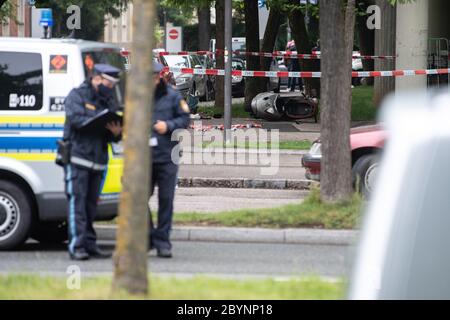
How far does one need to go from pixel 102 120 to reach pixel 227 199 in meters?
5.39

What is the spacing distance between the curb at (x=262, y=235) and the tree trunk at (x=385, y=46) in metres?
16.1

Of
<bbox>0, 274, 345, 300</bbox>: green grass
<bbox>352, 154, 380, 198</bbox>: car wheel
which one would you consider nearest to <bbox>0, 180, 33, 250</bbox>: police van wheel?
<bbox>0, 274, 345, 300</bbox>: green grass

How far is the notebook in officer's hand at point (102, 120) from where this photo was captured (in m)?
9.41

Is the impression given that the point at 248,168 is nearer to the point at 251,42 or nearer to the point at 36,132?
the point at 36,132

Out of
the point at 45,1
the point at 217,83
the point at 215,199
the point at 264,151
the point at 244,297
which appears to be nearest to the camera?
the point at 244,297

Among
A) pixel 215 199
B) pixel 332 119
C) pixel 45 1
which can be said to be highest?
pixel 45 1

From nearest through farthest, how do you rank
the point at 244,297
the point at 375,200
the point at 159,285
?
the point at 375,200 → the point at 244,297 → the point at 159,285

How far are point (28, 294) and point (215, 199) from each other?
25.3ft

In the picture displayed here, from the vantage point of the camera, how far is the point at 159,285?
7.32 metres

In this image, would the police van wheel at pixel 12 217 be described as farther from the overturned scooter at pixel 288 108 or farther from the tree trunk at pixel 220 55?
the tree trunk at pixel 220 55

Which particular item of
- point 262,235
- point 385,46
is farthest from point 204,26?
point 262,235

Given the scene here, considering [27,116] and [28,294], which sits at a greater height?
[27,116]
